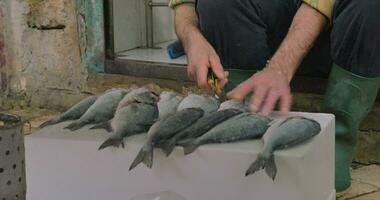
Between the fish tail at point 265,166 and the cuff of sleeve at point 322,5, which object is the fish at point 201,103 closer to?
the fish tail at point 265,166

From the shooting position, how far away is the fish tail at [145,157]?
1.50 metres

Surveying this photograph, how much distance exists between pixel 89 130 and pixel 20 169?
505 mm

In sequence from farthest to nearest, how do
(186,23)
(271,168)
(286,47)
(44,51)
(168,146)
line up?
(44,51) < (186,23) < (286,47) < (168,146) < (271,168)

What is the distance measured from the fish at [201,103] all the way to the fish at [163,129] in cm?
9

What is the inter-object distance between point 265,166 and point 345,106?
25.4 inches

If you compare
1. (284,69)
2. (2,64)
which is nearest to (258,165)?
(284,69)

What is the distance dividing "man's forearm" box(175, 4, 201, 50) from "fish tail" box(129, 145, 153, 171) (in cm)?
61

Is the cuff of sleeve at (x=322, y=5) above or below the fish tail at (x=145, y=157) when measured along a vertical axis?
above

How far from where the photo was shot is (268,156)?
141cm

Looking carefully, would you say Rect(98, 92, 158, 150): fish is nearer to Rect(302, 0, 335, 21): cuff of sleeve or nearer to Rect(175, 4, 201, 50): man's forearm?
Rect(175, 4, 201, 50): man's forearm

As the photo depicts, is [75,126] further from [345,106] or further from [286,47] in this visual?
[345,106]

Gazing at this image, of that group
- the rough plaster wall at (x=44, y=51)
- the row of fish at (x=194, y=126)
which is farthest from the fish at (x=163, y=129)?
the rough plaster wall at (x=44, y=51)

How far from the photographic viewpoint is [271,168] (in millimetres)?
1405

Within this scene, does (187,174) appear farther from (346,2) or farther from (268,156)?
(346,2)
